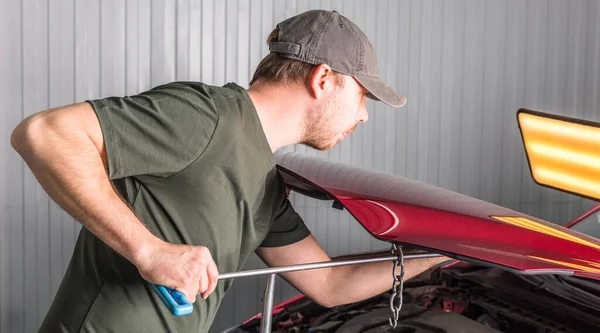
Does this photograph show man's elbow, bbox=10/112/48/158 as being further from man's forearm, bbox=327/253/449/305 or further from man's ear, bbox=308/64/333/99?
man's forearm, bbox=327/253/449/305

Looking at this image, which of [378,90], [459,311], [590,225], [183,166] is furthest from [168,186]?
[590,225]

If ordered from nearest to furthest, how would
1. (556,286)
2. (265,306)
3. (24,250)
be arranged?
(265,306) → (556,286) → (24,250)

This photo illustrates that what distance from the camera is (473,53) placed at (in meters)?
5.03

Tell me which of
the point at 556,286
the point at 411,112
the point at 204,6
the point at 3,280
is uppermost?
the point at 204,6

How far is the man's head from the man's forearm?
1.56ft

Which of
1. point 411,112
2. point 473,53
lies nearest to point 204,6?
point 411,112

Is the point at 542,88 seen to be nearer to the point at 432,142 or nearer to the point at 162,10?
the point at 432,142

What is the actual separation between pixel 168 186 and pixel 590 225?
1948 millimetres

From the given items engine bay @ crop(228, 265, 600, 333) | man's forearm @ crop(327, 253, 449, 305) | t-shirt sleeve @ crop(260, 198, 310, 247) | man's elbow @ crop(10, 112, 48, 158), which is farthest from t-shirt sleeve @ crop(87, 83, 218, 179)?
engine bay @ crop(228, 265, 600, 333)

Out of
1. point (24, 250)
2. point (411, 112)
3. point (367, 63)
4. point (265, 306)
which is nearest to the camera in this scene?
point (367, 63)

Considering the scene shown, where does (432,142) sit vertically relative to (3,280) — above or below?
above

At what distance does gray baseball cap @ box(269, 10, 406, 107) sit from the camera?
1763 millimetres

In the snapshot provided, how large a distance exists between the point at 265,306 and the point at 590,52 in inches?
162

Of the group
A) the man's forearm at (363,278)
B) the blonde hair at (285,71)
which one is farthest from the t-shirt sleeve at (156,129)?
the man's forearm at (363,278)
